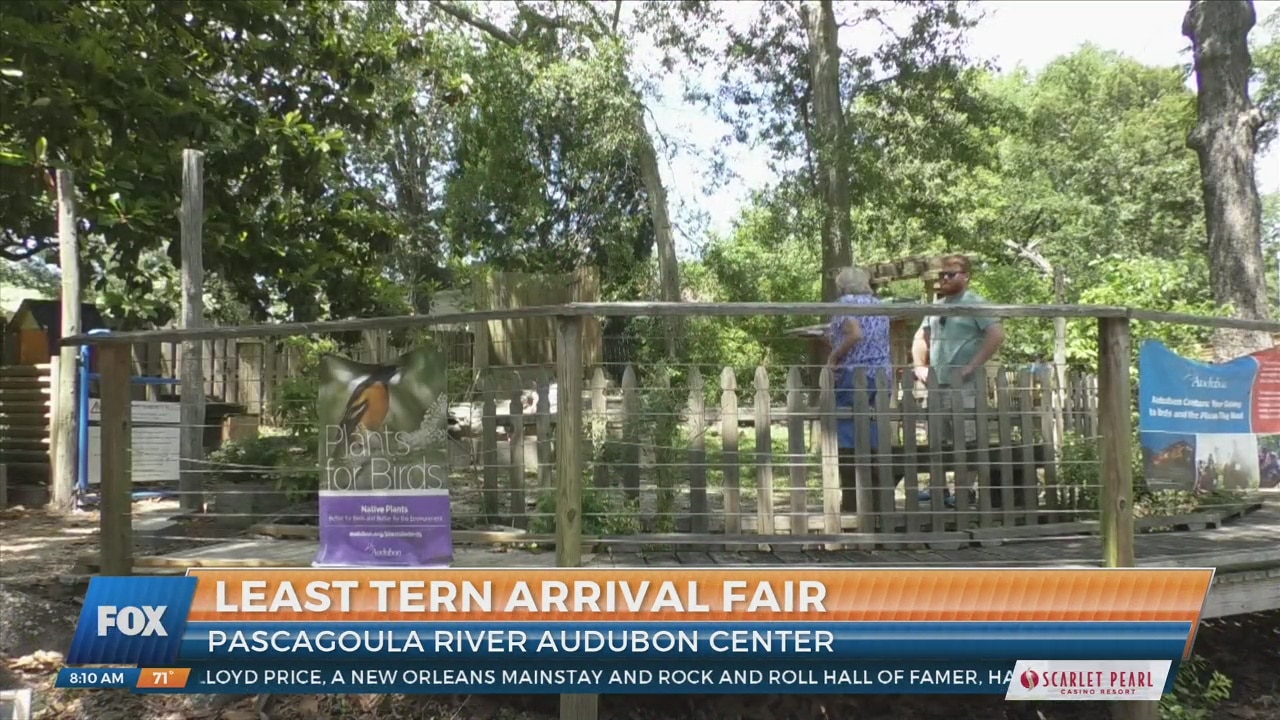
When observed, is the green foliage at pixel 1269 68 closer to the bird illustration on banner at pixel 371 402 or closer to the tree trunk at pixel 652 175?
the tree trunk at pixel 652 175

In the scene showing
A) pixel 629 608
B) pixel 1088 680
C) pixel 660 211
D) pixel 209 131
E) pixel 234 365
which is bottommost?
pixel 1088 680

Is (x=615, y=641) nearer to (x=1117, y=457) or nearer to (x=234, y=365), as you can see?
(x=1117, y=457)

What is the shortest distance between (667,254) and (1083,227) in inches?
684

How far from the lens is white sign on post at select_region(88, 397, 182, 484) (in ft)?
16.4

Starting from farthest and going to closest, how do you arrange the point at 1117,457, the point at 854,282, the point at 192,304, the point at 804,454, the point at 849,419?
the point at 192,304 → the point at 854,282 → the point at 849,419 → the point at 804,454 → the point at 1117,457

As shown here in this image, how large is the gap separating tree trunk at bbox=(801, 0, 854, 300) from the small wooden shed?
411 inches

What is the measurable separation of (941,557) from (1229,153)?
23.5 ft

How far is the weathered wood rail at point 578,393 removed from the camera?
3574mm

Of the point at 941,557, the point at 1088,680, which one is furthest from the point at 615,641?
the point at 1088,680

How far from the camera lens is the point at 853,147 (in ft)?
38.5

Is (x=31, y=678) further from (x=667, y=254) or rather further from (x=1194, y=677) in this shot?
(x=667, y=254)

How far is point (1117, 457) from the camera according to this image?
3.82 m

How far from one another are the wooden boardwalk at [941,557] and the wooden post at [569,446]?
1.35 feet

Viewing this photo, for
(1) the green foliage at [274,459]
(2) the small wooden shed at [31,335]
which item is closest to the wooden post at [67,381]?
(2) the small wooden shed at [31,335]
